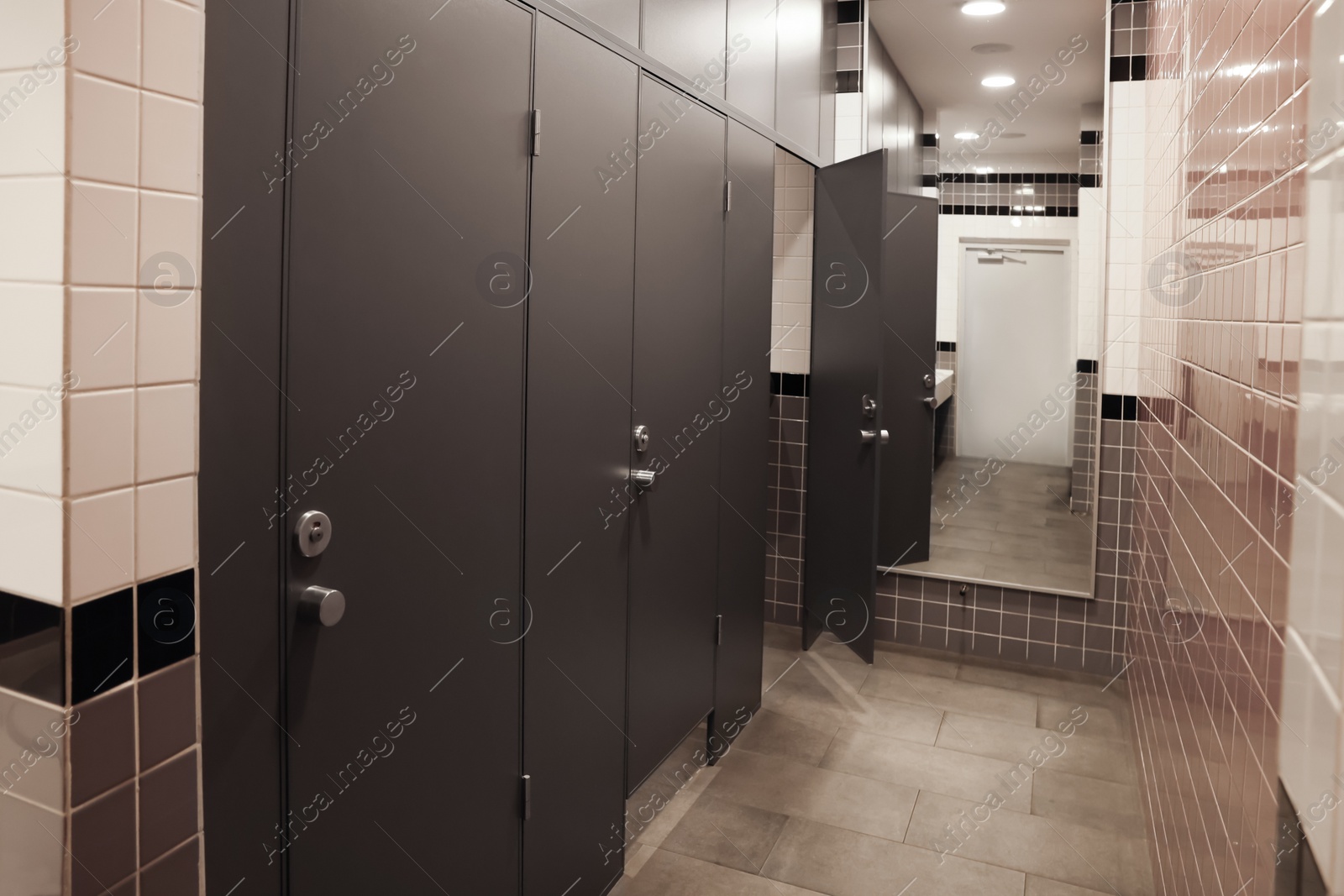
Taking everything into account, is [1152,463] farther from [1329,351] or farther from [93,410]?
[93,410]

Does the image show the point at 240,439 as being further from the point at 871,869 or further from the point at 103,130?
the point at 871,869

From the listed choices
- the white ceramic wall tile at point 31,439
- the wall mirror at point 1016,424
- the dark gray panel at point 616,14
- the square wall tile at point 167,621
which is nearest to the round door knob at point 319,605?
the square wall tile at point 167,621

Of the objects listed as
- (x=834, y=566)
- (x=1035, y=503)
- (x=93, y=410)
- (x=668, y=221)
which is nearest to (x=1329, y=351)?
(x=93, y=410)

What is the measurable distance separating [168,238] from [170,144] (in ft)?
0.32

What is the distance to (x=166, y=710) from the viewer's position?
1016 mm

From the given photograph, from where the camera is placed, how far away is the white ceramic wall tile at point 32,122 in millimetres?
855

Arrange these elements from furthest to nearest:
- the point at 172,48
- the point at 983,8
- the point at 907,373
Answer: the point at 907,373 < the point at 983,8 < the point at 172,48

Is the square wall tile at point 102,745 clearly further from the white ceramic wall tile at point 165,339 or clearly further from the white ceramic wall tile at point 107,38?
the white ceramic wall tile at point 107,38

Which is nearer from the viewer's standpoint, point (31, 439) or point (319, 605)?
point (31, 439)

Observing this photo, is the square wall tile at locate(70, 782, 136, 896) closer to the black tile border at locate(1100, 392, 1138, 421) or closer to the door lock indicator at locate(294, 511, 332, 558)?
the door lock indicator at locate(294, 511, 332, 558)

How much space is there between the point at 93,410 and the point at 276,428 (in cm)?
27

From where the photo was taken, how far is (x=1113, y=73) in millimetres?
3355

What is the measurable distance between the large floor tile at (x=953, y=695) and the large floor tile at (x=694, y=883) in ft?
4.11

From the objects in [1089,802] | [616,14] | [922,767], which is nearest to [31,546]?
[616,14]
